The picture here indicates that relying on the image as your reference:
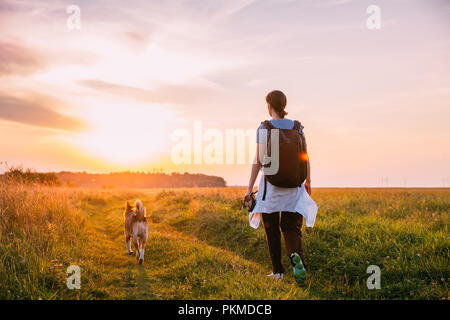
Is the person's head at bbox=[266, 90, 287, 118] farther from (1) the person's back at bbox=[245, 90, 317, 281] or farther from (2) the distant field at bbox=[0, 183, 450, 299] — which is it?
(2) the distant field at bbox=[0, 183, 450, 299]

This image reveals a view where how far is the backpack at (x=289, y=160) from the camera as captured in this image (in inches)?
207

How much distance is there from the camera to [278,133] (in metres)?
5.30

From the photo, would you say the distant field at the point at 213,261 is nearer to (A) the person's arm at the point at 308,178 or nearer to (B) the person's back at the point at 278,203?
(B) the person's back at the point at 278,203

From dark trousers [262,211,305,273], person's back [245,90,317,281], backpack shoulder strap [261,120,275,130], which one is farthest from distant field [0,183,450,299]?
backpack shoulder strap [261,120,275,130]

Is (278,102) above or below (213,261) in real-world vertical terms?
above

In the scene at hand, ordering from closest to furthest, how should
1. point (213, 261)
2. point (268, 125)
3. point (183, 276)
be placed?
1. point (268, 125)
2. point (183, 276)
3. point (213, 261)

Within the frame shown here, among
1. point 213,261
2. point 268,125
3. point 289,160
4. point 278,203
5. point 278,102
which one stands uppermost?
point 278,102

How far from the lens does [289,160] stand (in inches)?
207

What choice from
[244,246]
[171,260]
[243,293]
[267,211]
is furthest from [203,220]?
[243,293]

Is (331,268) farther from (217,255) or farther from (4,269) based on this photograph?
(4,269)

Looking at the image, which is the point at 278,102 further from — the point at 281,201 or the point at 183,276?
the point at 183,276

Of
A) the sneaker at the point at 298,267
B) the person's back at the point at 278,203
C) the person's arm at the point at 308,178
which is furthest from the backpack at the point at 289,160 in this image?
the sneaker at the point at 298,267

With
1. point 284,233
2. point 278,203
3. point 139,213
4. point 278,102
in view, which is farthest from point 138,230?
point 278,102

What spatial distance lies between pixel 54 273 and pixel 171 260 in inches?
117
